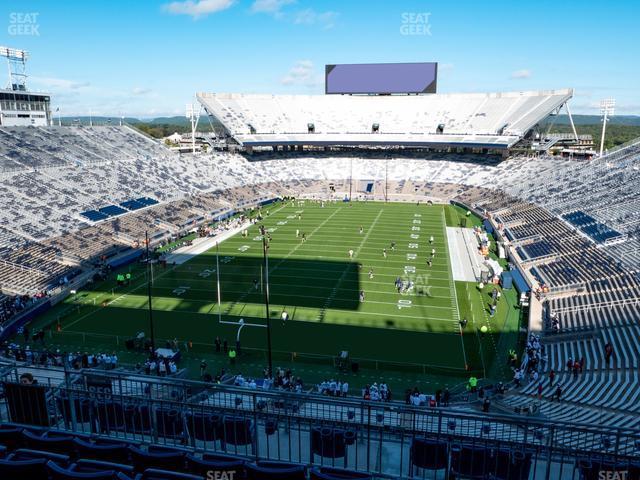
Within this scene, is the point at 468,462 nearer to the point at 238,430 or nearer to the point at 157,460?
the point at 238,430

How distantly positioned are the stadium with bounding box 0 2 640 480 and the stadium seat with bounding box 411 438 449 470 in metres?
0.03

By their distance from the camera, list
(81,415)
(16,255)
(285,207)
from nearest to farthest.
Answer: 1. (81,415)
2. (16,255)
3. (285,207)

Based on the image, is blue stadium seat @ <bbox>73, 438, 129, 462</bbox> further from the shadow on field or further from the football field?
the shadow on field

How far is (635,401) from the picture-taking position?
46.6 ft

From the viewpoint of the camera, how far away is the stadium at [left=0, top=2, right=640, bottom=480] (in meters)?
6.67

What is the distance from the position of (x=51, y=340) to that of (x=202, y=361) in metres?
7.16

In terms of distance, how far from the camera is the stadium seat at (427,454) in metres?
6.62

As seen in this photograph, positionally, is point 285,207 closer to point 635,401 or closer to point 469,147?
point 469,147

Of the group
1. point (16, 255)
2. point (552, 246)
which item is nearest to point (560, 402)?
point (552, 246)

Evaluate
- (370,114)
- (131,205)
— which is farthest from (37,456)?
(370,114)

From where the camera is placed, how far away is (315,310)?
79.3ft

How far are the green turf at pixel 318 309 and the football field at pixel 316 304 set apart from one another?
0.05 m

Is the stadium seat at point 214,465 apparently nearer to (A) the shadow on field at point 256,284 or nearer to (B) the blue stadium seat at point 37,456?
(B) the blue stadium seat at point 37,456

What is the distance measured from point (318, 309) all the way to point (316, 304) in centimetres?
67
